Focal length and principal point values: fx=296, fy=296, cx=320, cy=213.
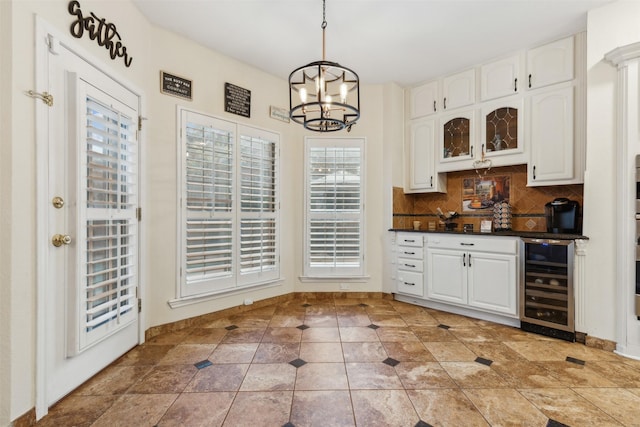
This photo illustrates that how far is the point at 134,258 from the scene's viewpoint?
2.46 metres

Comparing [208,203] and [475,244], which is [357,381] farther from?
[208,203]

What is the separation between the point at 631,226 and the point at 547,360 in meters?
1.25

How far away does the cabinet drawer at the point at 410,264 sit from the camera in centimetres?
366

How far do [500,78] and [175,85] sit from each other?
138 inches

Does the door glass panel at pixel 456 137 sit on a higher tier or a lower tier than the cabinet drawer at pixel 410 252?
higher

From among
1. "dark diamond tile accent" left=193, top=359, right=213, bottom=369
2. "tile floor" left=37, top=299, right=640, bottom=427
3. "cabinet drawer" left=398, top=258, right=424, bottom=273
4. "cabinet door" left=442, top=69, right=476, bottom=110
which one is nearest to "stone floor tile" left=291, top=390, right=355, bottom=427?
"tile floor" left=37, top=299, right=640, bottom=427

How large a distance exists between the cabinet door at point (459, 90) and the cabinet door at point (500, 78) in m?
0.11

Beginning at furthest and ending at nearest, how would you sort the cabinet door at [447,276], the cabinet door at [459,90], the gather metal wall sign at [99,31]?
the cabinet door at [459,90], the cabinet door at [447,276], the gather metal wall sign at [99,31]

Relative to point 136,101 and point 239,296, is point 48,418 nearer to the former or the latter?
point 239,296

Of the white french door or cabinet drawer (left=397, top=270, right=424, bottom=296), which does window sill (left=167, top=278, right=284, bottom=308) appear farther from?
cabinet drawer (left=397, top=270, right=424, bottom=296)

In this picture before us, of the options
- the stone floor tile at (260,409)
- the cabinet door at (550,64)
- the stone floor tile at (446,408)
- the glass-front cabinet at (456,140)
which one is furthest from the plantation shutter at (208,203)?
the cabinet door at (550,64)

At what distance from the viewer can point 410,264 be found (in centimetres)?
375

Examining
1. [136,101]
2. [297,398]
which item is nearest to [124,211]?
[136,101]

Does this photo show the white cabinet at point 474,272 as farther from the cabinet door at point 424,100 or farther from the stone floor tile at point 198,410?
the stone floor tile at point 198,410
